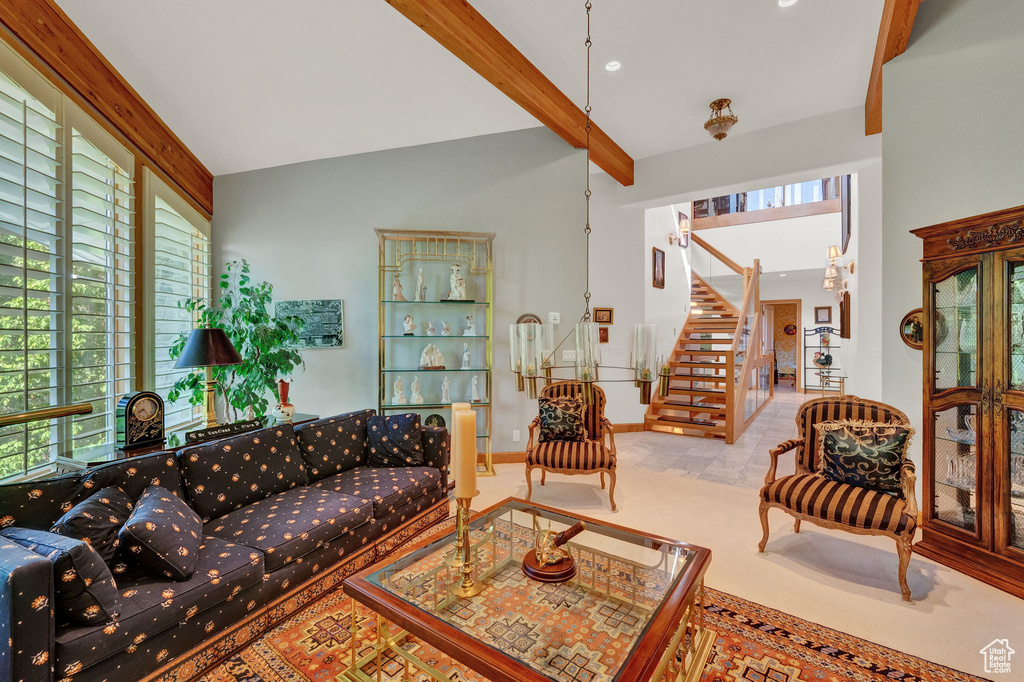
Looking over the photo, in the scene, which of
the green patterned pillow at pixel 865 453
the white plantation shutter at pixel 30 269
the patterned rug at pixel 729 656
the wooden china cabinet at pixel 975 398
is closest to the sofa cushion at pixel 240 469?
the patterned rug at pixel 729 656

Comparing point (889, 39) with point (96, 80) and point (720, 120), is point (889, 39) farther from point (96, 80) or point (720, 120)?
point (96, 80)

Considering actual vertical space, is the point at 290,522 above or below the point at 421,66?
below

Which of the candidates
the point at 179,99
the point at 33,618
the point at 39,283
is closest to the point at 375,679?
the point at 33,618

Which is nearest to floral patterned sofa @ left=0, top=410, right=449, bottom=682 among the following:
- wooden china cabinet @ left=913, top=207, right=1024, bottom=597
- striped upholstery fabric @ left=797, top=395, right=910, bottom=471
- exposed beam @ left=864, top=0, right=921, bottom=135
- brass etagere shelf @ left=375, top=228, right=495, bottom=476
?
brass etagere shelf @ left=375, top=228, right=495, bottom=476

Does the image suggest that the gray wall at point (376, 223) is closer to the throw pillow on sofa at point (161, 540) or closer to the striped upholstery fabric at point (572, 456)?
→ the striped upholstery fabric at point (572, 456)

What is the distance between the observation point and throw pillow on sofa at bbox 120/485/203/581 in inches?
65.3

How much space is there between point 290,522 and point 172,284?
3021 millimetres

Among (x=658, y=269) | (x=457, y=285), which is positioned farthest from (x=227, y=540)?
(x=658, y=269)

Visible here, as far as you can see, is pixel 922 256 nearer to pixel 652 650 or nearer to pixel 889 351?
pixel 889 351

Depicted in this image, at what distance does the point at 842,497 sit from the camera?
2451mm

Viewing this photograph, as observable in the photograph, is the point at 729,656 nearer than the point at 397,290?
Yes

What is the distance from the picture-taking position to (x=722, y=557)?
267 cm

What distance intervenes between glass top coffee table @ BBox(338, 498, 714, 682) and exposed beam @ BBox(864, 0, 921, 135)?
10.7 feet

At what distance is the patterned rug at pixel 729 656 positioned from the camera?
68.0 inches
